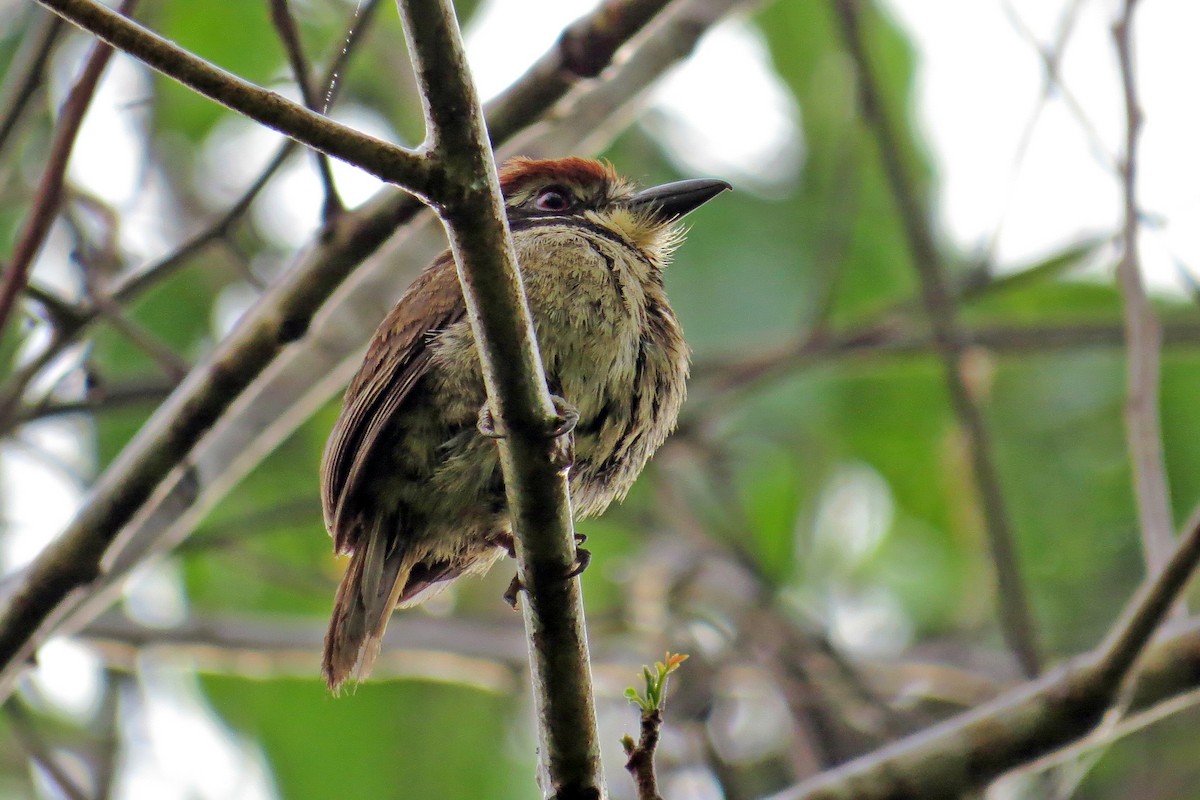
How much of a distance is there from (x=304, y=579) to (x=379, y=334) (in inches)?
85.4

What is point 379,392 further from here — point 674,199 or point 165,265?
point 674,199

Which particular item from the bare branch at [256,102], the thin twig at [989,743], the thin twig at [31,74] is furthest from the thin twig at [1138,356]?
the thin twig at [31,74]

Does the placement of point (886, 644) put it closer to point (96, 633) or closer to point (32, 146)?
point (96, 633)

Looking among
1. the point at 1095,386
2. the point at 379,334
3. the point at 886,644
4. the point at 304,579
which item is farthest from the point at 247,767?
the point at 1095,386

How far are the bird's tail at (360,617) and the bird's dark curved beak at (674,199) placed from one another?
1.12 m

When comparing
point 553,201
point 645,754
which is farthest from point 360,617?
point 553,201

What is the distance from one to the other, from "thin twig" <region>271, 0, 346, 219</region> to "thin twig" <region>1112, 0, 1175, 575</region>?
1.88m

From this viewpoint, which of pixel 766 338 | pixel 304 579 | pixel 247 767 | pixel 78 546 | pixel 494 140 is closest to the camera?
pixel 78 546

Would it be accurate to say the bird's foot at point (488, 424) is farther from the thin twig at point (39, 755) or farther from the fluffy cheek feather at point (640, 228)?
the thin twig at point (39, 755)

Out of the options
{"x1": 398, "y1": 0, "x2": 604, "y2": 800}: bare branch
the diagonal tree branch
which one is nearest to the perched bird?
the diagonal tree branch

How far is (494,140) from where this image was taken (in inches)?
133

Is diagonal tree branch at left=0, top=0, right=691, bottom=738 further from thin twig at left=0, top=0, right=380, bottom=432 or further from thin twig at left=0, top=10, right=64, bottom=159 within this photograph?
thin twig at left=0, top=10, right=64, bottom=159

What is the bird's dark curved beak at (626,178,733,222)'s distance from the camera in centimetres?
369

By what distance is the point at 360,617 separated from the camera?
122 inches
